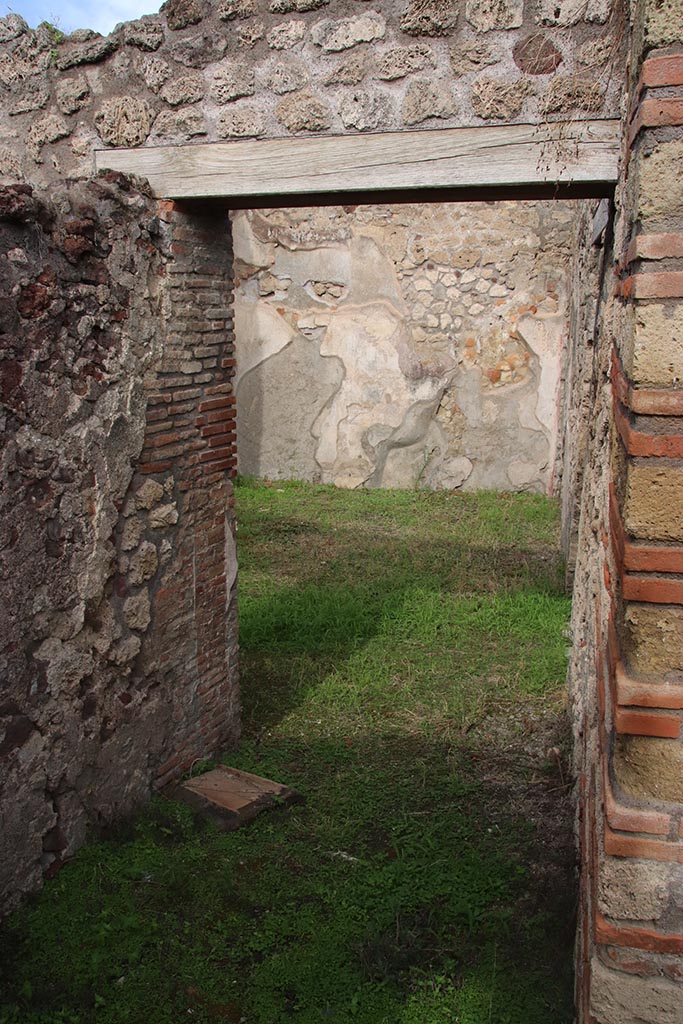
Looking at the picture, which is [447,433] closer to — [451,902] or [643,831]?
[451,902]

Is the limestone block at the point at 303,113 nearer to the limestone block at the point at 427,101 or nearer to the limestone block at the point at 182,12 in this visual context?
the limestone block at the point at 427,101

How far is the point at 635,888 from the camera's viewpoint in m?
2.00

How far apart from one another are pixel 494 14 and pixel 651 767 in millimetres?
2553

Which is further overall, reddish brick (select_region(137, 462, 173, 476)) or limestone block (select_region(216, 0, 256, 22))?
reddish brick (select_region(137, 462, 173, 476))

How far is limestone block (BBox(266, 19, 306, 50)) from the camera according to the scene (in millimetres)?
3342

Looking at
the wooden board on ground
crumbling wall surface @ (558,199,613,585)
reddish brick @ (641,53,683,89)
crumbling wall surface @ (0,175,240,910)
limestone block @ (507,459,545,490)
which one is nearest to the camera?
reddish brick @ (641,53,683,89)

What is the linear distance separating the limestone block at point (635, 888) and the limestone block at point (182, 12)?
127 inches

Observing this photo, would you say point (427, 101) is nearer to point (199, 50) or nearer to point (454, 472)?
point (199, 50)

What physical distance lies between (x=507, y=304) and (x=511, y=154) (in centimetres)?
571

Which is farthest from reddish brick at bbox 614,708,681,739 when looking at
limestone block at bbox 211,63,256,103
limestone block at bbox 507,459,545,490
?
limestone block at bbox 507,459,545,490

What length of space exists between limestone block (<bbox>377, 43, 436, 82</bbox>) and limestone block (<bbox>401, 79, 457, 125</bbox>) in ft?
0.17

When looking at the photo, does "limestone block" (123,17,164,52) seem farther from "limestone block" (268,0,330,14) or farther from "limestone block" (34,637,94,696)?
"limestone block" (34,637,94,696)

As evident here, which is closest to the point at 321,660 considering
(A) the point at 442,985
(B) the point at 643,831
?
(A) the point at 442,985

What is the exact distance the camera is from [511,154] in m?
3.18
